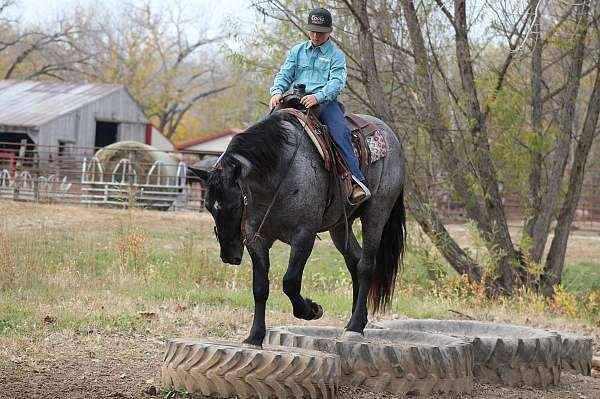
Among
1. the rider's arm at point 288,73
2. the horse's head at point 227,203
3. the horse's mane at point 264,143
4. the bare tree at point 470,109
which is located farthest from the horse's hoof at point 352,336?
the bare tree at point 470,109

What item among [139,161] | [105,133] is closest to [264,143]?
[139,161]

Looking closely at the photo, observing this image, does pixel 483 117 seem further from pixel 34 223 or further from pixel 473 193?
pixel 34 223

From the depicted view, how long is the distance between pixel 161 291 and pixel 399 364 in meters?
4.65

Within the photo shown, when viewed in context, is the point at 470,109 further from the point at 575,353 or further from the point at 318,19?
the point at 318,19

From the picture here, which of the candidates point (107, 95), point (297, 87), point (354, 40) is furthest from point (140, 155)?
point (297, 87)

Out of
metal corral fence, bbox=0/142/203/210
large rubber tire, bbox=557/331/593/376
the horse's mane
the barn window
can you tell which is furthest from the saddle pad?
the barn window

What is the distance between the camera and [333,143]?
22.2ft

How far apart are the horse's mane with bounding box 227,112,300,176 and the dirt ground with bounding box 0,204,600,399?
1.63 metres

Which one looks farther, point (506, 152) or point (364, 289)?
point (506, 152)

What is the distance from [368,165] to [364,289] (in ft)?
3.14

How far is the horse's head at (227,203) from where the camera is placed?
5.78 metres

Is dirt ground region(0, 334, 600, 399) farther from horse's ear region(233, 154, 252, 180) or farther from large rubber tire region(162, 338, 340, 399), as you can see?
horse's ear region(233, 154, 252, 180)

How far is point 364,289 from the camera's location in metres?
7.17

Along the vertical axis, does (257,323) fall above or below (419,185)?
below
